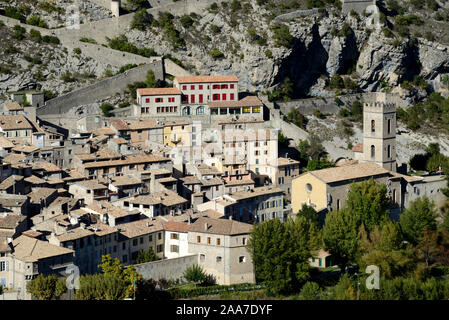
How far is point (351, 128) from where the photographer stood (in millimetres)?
92500

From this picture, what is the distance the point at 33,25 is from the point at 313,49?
22.8 m

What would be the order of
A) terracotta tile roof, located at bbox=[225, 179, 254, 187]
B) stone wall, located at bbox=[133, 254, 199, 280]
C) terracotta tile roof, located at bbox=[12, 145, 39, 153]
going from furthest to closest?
terracotta tile roof, located at bbox=[225, 179, 254, 187], terracotta tile roof, located at bbox=[12, 145, 39, 153], stone wall, located at bbox=[133, 254, 199, 280]

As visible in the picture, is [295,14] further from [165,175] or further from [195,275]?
[195,275]

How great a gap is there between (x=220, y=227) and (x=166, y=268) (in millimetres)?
3686

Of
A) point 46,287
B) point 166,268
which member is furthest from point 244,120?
point 46,287

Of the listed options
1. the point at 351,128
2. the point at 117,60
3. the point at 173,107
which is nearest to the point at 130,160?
the point at 173,107

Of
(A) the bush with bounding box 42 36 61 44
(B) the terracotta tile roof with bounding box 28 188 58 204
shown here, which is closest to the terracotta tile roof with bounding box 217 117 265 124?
(A) the bush with bounding box 42 36 61 44

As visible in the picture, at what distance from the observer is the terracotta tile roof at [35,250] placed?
5922 cm

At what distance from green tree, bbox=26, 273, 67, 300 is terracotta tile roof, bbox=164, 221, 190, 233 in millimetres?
9004

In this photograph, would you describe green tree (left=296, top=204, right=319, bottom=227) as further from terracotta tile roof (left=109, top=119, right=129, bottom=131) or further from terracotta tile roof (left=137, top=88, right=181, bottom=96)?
terracotta tile roof (left=137, top=88, right=181, bottom=96)

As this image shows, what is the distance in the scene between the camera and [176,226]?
6619cm

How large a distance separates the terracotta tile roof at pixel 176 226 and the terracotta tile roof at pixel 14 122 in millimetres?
15974

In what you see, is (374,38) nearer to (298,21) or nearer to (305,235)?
(298,21)

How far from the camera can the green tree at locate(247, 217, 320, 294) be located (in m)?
63.1
